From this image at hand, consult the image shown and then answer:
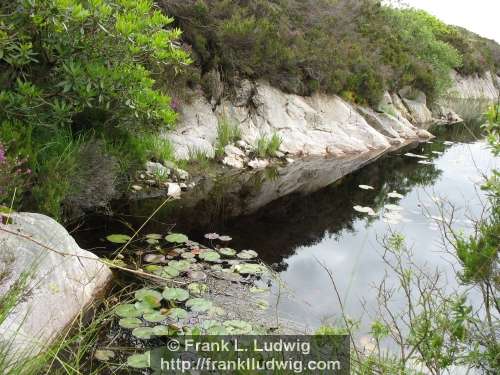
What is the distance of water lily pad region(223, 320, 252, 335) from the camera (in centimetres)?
344

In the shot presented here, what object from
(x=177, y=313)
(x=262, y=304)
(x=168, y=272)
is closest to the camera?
(x=177, y=313)

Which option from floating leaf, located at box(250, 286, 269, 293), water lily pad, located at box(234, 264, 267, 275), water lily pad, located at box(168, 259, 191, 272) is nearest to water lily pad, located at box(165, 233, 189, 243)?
water lily pad, located at box(168, 259, 191, 272)

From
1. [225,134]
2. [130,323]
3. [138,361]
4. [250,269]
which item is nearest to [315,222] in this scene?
[250,269]

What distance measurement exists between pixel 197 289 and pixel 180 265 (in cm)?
48

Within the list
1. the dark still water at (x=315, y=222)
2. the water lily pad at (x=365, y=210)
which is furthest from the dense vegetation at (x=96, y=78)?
the water lily pad at (x=365, y=210)

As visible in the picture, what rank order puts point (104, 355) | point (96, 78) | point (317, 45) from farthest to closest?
point (317, 45)
point (96, 78)
point (104, 355)

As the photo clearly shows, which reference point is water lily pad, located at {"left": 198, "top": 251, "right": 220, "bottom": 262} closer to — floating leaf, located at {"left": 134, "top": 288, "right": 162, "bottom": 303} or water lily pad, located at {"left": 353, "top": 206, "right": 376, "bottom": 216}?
floating leaf, located at {"left": 134, "top": 288, "right": 162, "bottom": 303}

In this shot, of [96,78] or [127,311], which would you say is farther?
[96,78]

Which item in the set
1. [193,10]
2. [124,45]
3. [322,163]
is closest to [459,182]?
[322,163]

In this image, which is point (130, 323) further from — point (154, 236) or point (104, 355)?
point (154, 236)

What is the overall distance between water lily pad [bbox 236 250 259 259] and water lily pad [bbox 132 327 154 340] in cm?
183

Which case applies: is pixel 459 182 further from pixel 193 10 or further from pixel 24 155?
pixel 24 155

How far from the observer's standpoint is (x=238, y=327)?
3.55m

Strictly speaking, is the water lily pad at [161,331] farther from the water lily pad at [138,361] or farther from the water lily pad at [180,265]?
the water lily pad at [180,265]
